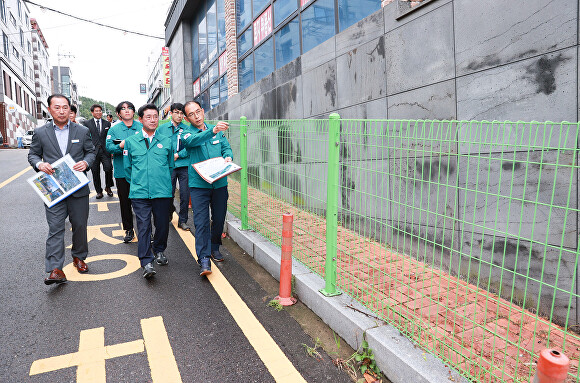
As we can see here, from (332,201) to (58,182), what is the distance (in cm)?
290

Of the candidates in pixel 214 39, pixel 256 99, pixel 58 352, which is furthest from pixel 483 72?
pixel 214 39

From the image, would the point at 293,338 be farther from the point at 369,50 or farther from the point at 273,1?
the point at 273,1

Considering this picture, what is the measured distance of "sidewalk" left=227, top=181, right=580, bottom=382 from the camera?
2.30 meters

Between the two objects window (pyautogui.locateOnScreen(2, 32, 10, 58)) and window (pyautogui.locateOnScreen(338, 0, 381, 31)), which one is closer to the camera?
window (pyautogui.locateOnScreen(338, 0, 381, 31))

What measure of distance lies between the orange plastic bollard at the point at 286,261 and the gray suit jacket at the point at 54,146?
2.36m

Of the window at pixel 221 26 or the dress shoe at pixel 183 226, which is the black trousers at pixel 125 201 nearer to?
the dress shoe at pixel 183 226

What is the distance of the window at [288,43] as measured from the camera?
821cm

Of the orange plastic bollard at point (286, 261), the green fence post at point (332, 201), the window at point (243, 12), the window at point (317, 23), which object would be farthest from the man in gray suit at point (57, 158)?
the window at point (243, 12)

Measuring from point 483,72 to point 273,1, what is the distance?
23.5 feet

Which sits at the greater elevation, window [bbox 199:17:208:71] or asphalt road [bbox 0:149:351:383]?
window [bbox 199:17:208:71]

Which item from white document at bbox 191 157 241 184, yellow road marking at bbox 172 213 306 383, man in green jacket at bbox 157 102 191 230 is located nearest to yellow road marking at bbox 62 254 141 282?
yellow road marking at bbox 172 213 306 383

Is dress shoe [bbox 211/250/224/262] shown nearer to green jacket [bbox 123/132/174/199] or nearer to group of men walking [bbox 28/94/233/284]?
group of men walking [bbox 28/94/233/284]

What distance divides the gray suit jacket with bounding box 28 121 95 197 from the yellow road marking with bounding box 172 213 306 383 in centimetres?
188

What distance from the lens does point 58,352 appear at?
2820 mm
